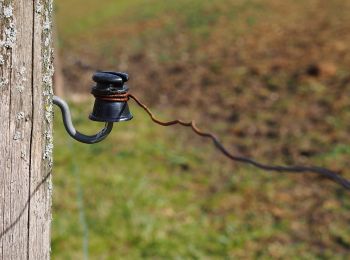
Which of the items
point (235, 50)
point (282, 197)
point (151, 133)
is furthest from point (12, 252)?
point (235, 50)

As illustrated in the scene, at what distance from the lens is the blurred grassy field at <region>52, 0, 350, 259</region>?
170 inches

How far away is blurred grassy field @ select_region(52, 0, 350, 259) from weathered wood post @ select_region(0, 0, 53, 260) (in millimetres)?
2651

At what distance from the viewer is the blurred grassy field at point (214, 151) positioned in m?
4.32

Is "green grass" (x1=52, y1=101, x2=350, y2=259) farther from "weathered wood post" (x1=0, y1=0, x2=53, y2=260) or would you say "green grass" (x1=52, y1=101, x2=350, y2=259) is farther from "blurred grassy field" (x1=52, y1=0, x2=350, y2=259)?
"weathered wood post" (x1=0, y1=0, x2=53, y2=260)

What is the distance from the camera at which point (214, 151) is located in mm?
5906

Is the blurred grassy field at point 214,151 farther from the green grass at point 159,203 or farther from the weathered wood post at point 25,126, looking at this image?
the weathered wood post at point 25,126

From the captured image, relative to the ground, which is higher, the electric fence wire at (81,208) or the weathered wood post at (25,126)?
the weathered wood post at (25,126)

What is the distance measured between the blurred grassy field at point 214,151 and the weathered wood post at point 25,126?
104 inches

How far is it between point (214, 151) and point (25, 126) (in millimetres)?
4563

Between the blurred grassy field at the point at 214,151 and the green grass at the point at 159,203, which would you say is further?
the blurred grassy field at the point at 214,151

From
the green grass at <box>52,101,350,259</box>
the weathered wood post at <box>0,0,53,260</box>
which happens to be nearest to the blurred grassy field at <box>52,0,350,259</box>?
the green grass at <box>52,101,350,259</box>

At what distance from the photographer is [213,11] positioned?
1101 centimetres

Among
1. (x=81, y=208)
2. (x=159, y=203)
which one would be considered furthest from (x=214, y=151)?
(x=81, y=208)

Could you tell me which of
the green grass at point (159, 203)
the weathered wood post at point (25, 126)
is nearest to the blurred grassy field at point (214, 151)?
the green grass at point (159, 203)
